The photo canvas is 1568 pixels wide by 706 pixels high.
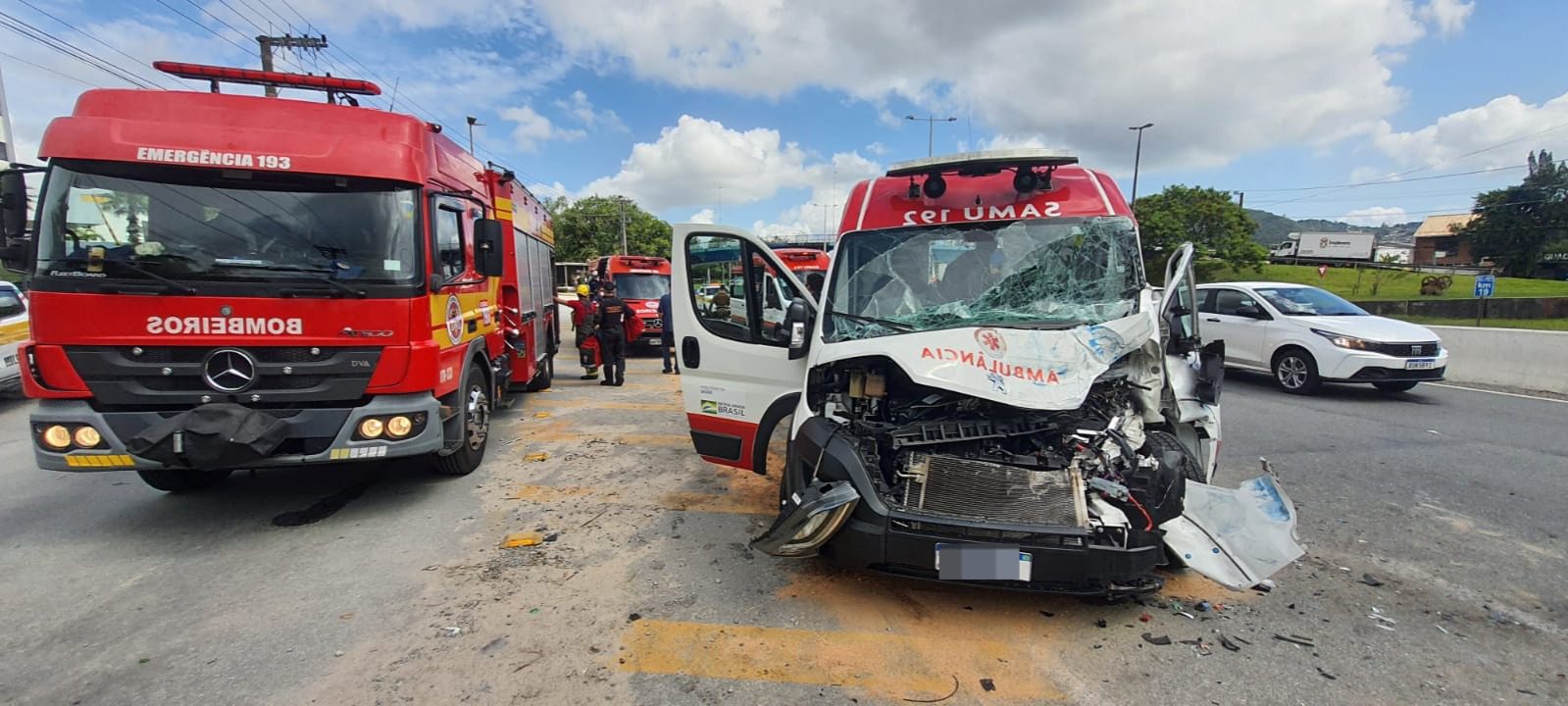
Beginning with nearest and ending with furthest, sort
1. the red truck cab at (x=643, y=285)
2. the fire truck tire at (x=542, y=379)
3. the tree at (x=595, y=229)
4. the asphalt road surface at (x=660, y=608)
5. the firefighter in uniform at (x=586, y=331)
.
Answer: the asphalt road surface at (x=660, y=608), the fire truck tire at (x=542, y=379), the firefighter in uniform at (x=586, y=331), the red truck cab at (x=643, y=285), the tree at (x=595, y=229)

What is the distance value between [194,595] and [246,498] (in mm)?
1694

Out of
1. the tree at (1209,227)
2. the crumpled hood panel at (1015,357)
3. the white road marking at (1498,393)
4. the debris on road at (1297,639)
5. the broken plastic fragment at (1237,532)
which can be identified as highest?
the tree at (1209,227)

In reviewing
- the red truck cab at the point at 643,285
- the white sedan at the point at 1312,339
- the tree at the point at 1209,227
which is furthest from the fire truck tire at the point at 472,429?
the tree at the point at 1209,227

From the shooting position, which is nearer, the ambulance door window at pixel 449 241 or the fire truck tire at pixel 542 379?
the ambulance door window at pixel 449 241

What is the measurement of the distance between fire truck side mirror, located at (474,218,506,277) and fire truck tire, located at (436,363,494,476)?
0.84 m

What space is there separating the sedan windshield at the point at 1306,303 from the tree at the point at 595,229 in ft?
184

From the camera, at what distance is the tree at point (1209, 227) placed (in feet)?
142

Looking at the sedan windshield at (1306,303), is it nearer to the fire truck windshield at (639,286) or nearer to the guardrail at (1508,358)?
the guardrail at (1508,358)

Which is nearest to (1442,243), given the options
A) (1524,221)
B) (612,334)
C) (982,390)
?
(1524,221)

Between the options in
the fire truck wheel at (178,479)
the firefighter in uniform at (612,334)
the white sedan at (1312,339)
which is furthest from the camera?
the firefighter in uniform at (612,334)

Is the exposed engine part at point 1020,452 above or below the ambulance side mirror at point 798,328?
below

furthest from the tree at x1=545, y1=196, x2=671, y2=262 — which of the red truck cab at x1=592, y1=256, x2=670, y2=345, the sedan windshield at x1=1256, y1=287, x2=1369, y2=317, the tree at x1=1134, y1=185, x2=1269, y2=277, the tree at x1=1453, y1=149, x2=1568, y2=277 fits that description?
the tree at x1=1453, y1=149, x2=1568, y2=277

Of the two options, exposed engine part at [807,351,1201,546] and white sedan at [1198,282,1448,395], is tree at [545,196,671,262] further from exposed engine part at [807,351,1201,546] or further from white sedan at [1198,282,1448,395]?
exposed engine part at [807,351,1201,546]

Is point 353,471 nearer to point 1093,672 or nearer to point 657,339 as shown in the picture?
point 1093,672
